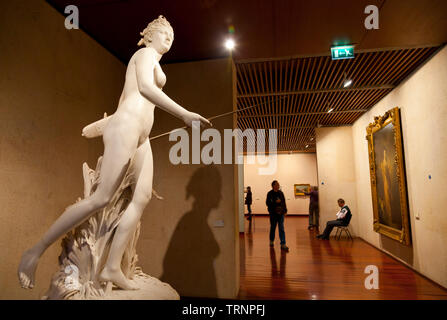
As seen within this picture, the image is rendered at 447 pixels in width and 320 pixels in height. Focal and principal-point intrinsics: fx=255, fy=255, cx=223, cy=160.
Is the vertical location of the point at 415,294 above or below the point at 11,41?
below

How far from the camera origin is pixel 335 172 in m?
7.73

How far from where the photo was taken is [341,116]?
280 inches

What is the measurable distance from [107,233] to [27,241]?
1.03 m

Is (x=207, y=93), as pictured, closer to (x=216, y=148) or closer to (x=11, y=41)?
(x=216, y=148)

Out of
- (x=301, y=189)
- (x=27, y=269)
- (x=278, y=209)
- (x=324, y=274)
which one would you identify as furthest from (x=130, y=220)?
(x=301, y=189)

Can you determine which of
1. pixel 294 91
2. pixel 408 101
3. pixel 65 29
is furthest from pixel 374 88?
pixel 65 29

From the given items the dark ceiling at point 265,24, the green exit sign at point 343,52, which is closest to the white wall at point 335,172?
the dark ceiling at point 265,24

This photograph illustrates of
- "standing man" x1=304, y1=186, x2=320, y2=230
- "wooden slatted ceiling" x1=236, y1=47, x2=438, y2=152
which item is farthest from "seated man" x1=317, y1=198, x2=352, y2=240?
"wooden slatted ceiling" x1=236, y1=47, x2=438, y2=152

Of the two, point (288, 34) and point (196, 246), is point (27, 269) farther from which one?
point (288, 34)

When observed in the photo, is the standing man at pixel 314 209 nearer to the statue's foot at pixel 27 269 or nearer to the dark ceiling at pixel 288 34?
the dark ceiling at pixel 288 34

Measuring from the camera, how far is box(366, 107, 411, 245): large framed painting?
461 centimetres

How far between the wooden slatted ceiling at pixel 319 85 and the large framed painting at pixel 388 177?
0.69 meters

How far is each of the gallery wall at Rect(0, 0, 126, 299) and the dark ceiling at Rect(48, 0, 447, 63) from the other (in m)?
0.42

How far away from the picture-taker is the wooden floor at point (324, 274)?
3.36 metres
